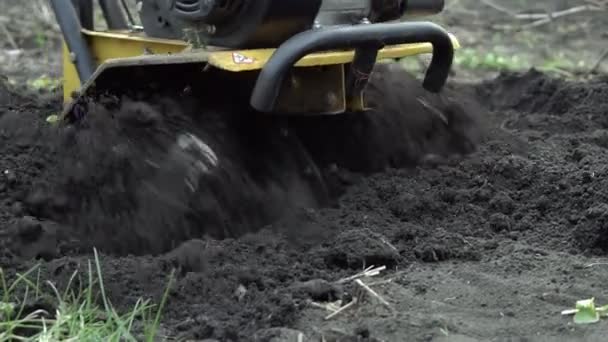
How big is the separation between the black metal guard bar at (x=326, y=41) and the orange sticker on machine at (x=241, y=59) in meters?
0.05

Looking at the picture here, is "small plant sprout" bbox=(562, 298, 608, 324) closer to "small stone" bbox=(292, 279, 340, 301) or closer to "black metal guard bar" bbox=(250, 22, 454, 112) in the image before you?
"small stone" bbox=(292, 279, 340, 301)

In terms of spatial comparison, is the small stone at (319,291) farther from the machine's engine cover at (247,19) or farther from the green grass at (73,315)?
the machine's engine cover at (247,19)

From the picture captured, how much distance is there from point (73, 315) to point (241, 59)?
38.3 inches

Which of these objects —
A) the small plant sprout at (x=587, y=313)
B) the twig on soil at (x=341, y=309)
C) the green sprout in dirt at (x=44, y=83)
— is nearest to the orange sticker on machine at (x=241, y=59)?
the twig on soil at (x=341, y=309)

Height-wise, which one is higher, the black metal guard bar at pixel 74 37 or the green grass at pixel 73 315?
the black metal guard bar at pixel 74 37

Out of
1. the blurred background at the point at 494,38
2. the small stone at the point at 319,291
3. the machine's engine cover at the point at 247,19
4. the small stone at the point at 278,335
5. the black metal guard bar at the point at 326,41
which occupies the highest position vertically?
the machine's engine cover at the point at 247,19

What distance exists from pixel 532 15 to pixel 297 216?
5.37m

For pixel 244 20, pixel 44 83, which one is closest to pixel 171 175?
pixel 244 20

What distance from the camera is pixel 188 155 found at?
3.46m

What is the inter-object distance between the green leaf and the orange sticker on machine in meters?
1.19

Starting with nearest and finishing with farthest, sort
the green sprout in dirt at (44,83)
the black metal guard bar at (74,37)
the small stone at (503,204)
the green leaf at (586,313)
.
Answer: the green leaf at (586,313)
the small stone at (503,204)
the black metal guard bar at (74,37)
the green sprout in dirt at (44,83)

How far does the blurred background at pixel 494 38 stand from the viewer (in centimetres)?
691

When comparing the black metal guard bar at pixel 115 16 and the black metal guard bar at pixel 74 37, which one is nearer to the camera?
the black metal guard bar at pixel 74 37

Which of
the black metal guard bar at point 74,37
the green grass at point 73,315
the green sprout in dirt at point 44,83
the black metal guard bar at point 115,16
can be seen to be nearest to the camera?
the green grass at point 73,315
